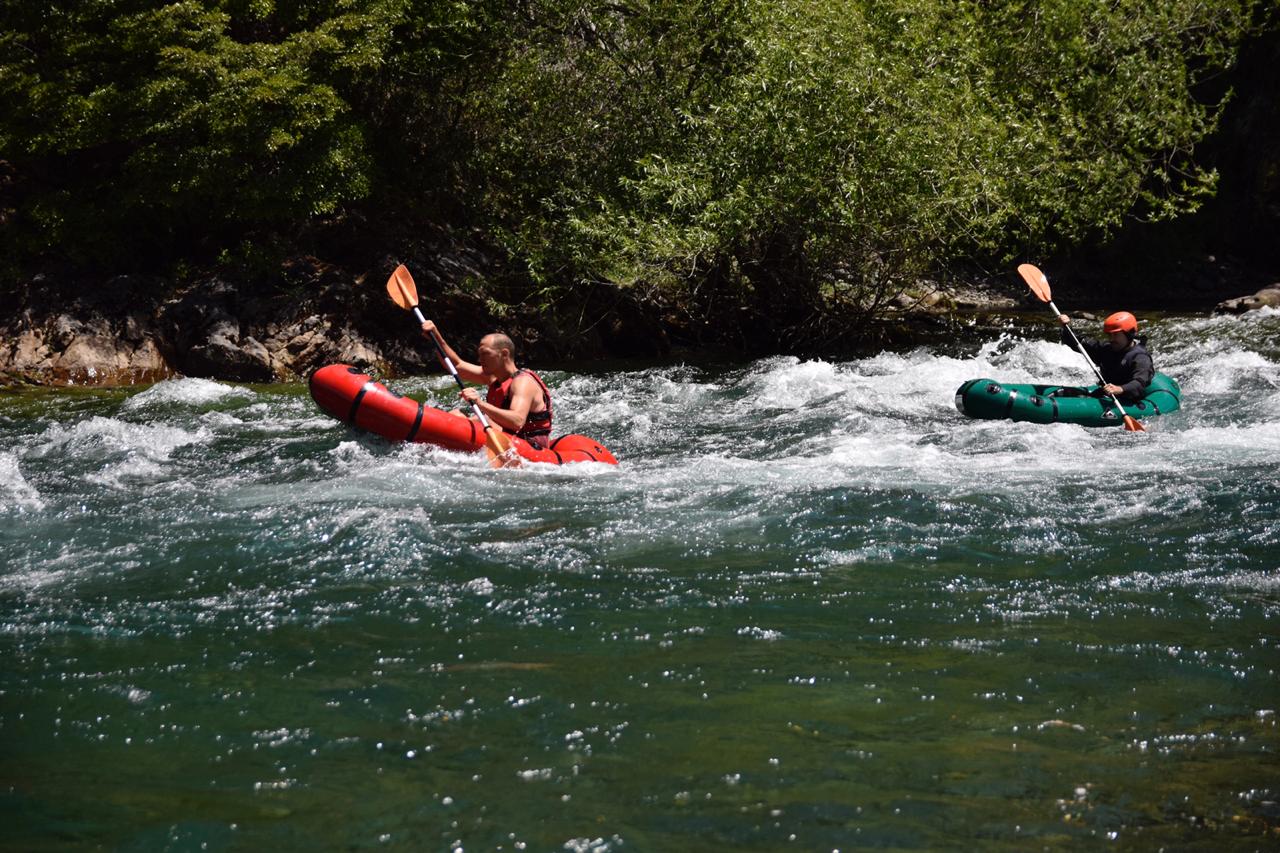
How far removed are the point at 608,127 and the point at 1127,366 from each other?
6231mm

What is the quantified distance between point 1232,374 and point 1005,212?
2.66 m

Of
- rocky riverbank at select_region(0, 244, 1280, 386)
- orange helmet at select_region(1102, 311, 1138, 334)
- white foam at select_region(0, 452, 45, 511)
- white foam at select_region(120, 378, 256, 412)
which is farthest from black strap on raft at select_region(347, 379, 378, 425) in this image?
Result: orange helmet at select_region(1102, 311, 1138, 334)

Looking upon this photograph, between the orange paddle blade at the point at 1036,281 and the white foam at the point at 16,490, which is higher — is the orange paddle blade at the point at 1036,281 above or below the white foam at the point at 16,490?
above

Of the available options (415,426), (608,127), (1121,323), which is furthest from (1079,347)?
(608,127)

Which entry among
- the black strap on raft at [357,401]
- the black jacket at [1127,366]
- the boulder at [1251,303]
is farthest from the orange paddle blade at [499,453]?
the boulder at [1251,303]

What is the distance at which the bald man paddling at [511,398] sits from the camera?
7.46 metres

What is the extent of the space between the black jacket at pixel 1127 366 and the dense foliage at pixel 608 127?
8.10ft

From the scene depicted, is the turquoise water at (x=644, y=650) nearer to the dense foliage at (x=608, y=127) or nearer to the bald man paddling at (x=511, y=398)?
the bald man paddling at (x=511, y=398)

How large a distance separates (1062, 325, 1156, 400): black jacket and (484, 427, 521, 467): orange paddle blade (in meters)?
4.83

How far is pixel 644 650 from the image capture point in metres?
3.93

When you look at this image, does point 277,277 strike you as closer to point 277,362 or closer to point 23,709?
point 277,362

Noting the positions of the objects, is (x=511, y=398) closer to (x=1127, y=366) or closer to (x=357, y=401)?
(x=357, y=401)

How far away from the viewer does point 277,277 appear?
12672 mm

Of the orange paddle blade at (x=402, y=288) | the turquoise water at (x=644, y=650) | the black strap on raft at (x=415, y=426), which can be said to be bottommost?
the turquoise water at (x=644, y=650)
